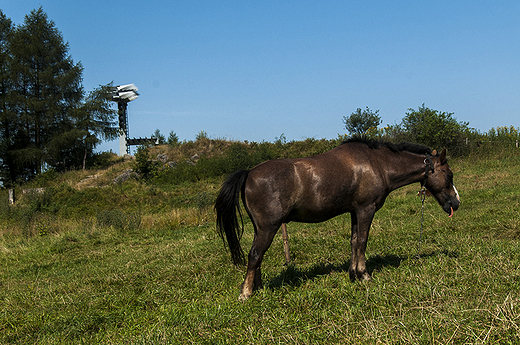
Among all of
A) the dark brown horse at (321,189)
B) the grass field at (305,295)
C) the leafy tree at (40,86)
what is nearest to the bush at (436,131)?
the grass field at (305,295)

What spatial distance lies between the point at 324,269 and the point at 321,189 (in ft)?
5.42

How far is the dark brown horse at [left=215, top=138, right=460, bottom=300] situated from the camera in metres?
4.76


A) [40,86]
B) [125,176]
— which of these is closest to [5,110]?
[40,86]

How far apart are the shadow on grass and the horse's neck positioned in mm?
1204

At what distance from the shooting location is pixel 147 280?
6434 millimetres

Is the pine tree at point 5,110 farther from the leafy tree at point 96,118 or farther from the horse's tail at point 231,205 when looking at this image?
the horse's tail at point 231,205

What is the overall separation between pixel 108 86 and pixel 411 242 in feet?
121

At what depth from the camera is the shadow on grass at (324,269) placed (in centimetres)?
539

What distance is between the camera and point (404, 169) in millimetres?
5555

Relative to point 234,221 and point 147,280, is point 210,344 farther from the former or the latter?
point 147,280

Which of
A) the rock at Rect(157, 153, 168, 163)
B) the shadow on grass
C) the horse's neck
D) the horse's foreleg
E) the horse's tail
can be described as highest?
the rock at Rect(157, 153, 168, 163)

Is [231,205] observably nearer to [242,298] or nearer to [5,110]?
[242,298]

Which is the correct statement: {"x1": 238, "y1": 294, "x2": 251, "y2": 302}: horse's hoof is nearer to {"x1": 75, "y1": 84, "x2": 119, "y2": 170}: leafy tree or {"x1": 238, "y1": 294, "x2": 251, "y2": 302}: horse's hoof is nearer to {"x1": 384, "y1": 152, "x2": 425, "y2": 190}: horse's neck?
{"x1": 384, "y1": 152, "x2": 425, "y2": 190}: horse's neck

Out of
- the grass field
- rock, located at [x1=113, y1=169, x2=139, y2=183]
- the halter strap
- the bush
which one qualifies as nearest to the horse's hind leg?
the grass field
